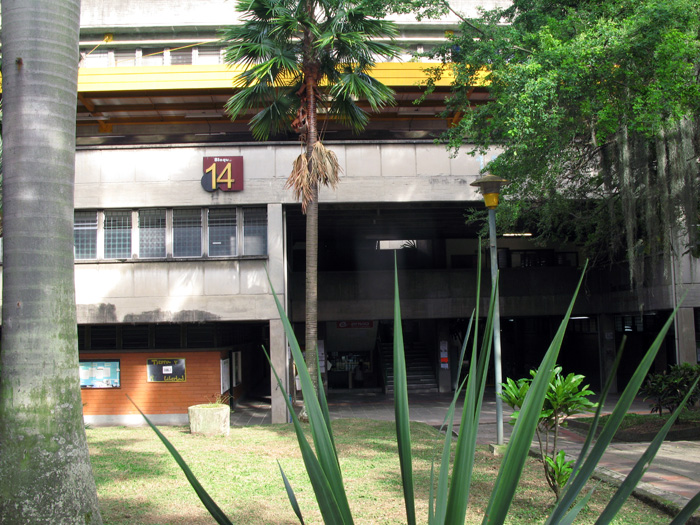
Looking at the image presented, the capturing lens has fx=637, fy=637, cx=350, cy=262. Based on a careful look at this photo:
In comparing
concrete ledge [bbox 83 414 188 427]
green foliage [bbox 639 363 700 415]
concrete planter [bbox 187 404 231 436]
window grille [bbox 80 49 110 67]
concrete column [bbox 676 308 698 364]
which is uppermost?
window grille [bbox 80 49 110 67]

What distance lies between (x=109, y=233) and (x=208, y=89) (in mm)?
5763

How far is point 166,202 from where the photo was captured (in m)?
18.2

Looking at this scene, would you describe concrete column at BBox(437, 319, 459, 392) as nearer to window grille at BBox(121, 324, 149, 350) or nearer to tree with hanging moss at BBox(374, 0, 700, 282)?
window grille at BBox(121, 324, 149, 350)

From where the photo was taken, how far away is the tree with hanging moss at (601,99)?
10.9m

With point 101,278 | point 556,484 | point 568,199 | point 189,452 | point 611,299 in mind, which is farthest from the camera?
point 611,299

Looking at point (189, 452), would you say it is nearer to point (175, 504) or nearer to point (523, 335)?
point (175, 504)

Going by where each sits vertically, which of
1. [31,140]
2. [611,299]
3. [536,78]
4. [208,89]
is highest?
[208,89]

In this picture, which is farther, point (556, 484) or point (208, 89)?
point (208, 89)

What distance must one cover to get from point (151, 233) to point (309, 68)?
6848 millimetres

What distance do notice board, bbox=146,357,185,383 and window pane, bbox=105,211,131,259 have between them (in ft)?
11.0

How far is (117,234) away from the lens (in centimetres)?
1838

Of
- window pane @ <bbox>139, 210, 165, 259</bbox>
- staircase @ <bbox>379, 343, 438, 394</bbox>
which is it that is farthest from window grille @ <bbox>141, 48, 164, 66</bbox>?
staircase @ <bbox>379, 343, 438, 394</bbox>

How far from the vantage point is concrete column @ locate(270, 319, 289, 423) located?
687 inches

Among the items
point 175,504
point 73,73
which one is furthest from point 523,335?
point 73,73
